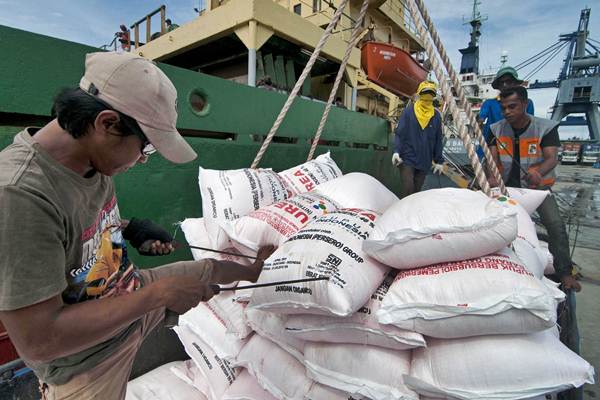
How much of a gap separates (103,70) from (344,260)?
0.98m

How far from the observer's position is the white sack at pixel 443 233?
105cm

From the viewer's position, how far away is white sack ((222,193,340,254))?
1.50 m

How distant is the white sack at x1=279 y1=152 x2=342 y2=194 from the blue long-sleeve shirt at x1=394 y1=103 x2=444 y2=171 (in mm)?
2187

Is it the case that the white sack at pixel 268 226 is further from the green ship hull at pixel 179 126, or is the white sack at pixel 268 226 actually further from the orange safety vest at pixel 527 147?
the orange safety vest at pixel 527 147

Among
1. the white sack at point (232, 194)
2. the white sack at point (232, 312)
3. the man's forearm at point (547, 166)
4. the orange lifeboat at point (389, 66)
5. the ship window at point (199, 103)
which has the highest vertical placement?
the orange lifeboat at point (389, 66)

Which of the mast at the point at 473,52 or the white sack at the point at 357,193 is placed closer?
the white sack at the point at 357,193

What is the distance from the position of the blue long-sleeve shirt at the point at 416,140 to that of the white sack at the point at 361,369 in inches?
136

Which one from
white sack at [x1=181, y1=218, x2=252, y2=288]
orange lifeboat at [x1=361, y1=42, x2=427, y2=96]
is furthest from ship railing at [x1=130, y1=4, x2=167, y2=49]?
white sack at [x1=181, y1=218, x2=252, y2=288]

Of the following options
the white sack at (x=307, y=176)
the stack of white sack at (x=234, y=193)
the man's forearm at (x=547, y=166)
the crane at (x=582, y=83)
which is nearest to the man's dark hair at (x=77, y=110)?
the stack of white sack at (x=234, y=193)

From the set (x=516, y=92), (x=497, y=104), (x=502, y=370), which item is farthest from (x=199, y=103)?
(x=497, y=104)

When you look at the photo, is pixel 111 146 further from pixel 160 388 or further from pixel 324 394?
pixel 160 388

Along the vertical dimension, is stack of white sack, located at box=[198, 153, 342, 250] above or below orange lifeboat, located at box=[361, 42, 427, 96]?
below

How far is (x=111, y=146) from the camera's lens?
2.74 ft

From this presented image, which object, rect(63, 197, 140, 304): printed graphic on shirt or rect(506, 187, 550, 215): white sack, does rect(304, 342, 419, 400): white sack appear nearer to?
rect(63, 197, 140, 304): printed graphic on shirt
